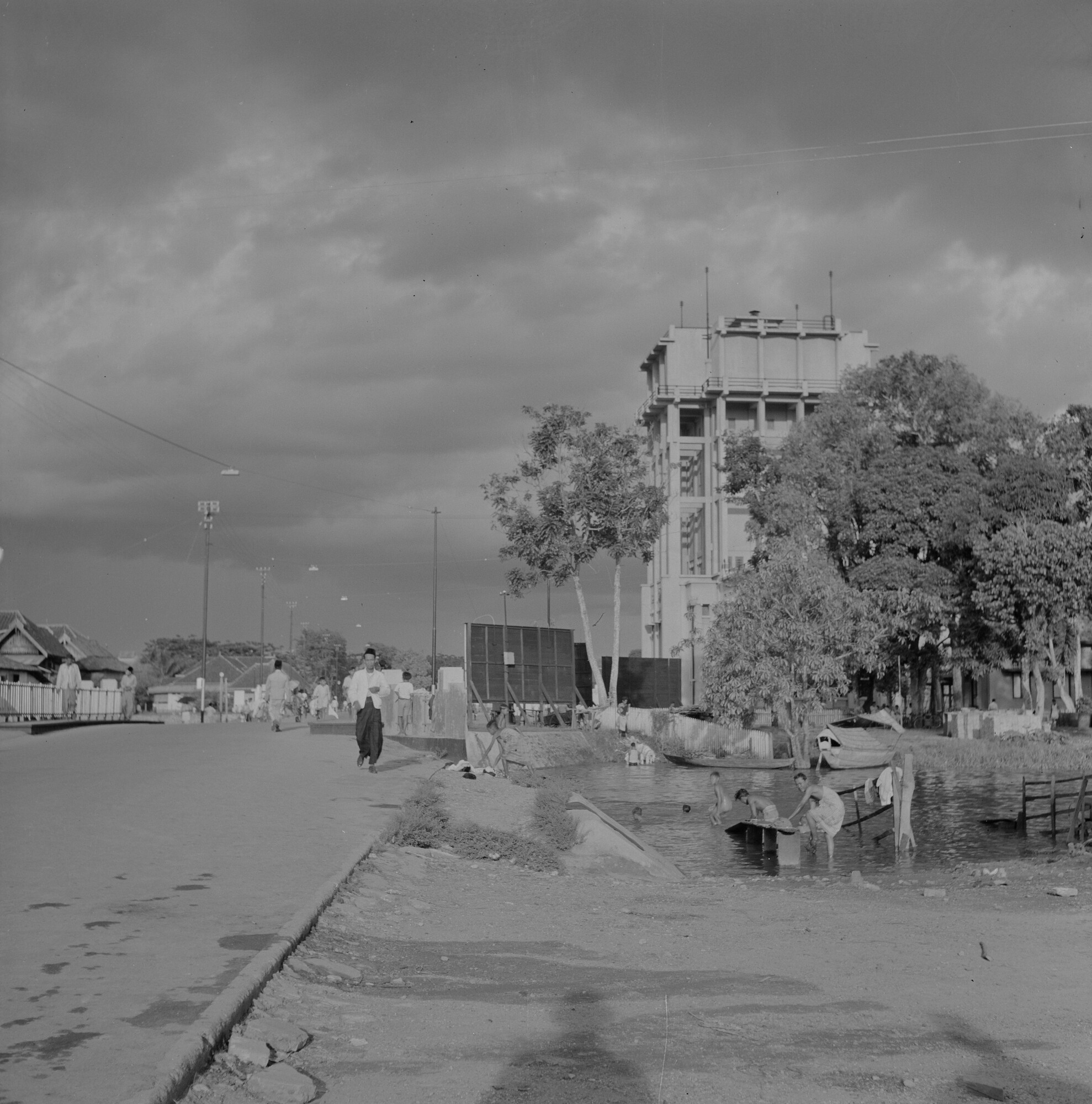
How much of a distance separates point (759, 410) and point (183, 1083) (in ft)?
286

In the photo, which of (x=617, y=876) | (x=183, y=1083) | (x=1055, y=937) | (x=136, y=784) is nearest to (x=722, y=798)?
(x=617, y=876)

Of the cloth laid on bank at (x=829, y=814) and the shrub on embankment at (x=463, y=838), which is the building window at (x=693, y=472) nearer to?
the cloth laid on bank at (x=829, y=814)

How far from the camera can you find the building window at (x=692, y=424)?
94.9 m

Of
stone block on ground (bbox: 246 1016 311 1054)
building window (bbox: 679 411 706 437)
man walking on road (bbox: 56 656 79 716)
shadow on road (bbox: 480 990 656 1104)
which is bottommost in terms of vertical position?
shadow on road (bbox: 480 990 656 1104)

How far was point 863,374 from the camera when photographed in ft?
193

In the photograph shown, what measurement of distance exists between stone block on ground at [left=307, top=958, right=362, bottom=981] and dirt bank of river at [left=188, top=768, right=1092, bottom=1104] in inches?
1.6

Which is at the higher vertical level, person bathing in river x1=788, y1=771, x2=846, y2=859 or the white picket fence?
the white picket fence

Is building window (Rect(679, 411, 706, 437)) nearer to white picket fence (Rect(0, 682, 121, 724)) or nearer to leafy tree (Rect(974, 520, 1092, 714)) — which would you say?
leafy tree (Rect(974, 520, 1092, 714))

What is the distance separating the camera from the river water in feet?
Answer: 72.2

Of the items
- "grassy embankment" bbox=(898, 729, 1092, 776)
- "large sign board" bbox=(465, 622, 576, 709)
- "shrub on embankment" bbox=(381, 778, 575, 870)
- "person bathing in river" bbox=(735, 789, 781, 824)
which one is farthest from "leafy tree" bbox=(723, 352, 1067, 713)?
"shrub on embankment" bbox=(381, 778, 575, 870)

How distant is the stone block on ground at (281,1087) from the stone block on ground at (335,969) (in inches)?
88.9

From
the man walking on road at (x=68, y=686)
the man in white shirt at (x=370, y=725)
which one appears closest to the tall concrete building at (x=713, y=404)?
the man walking on road at (x=68, y=686)

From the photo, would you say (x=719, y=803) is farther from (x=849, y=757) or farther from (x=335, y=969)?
(x=335, y=969)

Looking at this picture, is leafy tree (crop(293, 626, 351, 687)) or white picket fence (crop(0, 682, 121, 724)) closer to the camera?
white picket fence (crop(0, 682, 121, 724))
